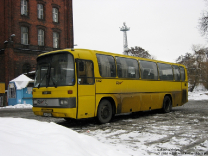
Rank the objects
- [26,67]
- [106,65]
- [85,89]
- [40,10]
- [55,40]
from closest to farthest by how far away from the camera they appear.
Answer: [85,89], [106,65], [26,67], [40,10], [55,40]

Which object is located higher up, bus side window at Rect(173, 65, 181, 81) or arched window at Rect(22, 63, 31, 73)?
arched window at Rect(22, 63, 31, 73)

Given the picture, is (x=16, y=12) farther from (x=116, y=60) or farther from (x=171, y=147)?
(x=171, y=147)

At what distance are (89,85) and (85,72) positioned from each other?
0.53 metres

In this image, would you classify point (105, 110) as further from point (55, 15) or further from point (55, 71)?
point (55, 15)

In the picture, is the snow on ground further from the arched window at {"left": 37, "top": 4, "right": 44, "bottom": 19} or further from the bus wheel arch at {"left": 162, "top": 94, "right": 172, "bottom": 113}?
the arched window at {"left": 37, "top": 4, "right": 44, "bottom": 19}

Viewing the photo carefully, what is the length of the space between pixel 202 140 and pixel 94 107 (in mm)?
4325

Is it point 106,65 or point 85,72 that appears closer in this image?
point 85,72

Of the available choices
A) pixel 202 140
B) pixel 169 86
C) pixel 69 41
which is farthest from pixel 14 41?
pixel 202 140

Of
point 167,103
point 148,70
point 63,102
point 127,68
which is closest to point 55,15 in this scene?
point 167,103

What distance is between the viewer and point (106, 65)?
420 inches

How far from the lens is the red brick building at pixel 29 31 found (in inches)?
1147

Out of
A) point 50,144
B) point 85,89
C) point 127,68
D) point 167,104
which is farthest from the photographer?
point 167,104

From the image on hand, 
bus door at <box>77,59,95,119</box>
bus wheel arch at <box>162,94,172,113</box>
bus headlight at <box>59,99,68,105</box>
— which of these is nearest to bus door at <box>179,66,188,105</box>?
bus wheel arch at <box>162,94,172,113</box>

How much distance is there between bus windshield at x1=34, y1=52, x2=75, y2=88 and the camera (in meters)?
9.21
